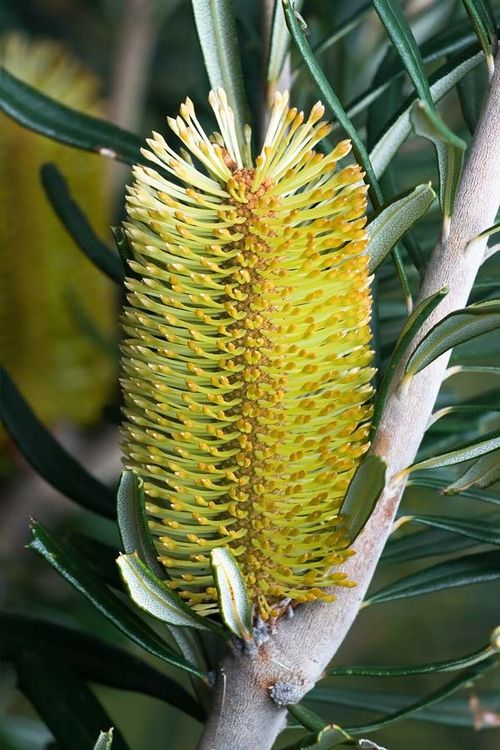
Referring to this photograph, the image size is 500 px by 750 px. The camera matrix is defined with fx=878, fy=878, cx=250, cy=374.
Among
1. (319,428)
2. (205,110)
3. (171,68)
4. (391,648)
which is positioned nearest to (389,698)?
(319,428)

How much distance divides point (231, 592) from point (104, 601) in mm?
60

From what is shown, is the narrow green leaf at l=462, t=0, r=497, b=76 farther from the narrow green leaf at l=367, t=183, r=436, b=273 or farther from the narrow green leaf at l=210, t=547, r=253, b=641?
the narrow green leaf at l=210, t=547, r=253, b=641

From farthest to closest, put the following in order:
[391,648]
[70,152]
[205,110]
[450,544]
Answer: [391,648], [70,152], [205,110], [450,544]

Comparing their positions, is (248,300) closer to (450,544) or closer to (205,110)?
(450,544)

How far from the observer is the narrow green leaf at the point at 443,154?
10.0 inches

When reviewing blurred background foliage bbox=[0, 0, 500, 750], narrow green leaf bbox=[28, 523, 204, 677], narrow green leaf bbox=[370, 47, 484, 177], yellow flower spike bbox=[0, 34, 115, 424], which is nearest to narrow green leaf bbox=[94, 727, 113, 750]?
narrow green leaf bbox=[28, 523, 204, 677]

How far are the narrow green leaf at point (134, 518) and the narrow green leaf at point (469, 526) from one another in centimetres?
11

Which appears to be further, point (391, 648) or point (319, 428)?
point (391, 648)

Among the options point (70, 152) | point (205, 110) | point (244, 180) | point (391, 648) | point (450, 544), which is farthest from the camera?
point (391, 648)

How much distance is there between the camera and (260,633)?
337 mm

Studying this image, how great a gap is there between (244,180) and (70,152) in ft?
1.41

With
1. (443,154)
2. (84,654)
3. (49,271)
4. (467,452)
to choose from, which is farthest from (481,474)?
(49,271)

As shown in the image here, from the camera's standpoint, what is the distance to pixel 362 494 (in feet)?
0.99

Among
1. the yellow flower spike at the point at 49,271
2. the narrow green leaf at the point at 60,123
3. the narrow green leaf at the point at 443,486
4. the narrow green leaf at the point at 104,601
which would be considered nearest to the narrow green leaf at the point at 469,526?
the narrow green leaf at the point at 443,486
